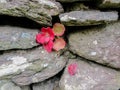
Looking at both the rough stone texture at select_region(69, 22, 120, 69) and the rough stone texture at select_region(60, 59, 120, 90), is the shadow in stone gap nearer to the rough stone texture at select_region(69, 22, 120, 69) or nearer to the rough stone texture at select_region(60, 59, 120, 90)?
the rough stone texture at select_region(69, 22, 120, 69)

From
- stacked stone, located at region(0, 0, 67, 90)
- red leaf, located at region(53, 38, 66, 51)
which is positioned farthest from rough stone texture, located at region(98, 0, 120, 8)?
red leaf, located at region(53, 38, 66, 51)

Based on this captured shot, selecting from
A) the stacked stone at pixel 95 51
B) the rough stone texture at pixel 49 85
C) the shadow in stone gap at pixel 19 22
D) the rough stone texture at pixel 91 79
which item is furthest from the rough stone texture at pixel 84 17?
the rough stone texture at pixel 49 85

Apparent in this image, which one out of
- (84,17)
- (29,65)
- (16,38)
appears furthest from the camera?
(29,65)

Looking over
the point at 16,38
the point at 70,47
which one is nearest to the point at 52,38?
the point at 70,47

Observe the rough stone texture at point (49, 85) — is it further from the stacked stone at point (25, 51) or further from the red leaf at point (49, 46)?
the red leaf at point (49, 46)

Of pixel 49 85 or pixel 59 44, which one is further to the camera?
pixel 49 85

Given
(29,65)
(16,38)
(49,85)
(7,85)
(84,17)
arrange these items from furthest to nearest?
(49,85) < (7,85) < (29,65) < (16,38) < (84,17)

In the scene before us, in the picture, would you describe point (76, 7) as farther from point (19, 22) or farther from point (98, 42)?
point (19, 22)
